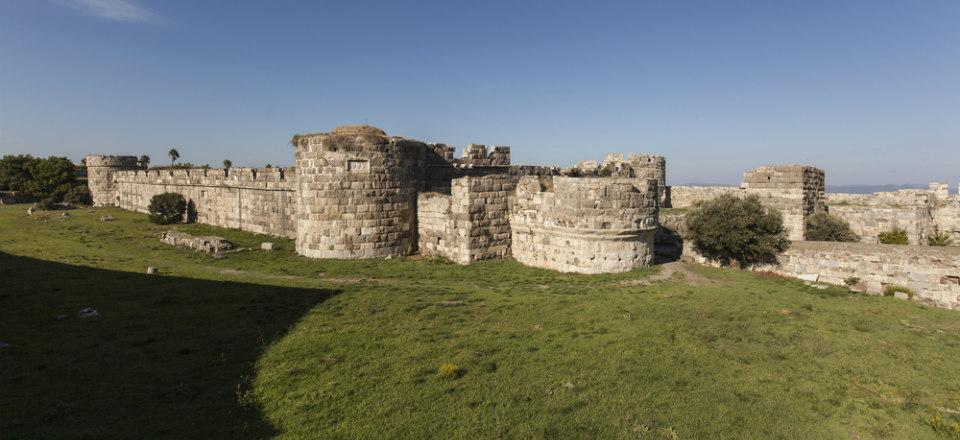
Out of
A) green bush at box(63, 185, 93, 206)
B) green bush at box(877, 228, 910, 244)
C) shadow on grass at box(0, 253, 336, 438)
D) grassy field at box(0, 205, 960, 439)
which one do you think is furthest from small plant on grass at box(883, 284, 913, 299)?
green bush at box(63, 185, 93, 206)

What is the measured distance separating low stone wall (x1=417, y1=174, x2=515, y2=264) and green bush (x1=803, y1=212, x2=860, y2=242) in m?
12.6

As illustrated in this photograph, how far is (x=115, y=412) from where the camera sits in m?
6.28

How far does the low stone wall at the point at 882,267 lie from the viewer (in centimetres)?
1312

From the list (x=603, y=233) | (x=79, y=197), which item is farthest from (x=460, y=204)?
(x=79, y=197)

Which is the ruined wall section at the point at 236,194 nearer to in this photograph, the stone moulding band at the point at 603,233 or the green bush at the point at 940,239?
the stone moulding band at the point at 603,233

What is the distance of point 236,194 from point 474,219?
52.0ft

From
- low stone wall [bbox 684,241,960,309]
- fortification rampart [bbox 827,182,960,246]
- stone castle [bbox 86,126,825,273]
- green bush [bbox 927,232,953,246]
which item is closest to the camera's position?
low stone wall [bbox 684,241,960,309]

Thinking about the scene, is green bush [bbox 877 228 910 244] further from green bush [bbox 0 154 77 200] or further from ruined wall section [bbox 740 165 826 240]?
green bush [bbox 0 154 77 200]

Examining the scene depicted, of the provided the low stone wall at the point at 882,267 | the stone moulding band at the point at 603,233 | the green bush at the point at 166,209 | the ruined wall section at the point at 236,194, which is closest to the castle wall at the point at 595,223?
the stone moulding band at the point at 603,233

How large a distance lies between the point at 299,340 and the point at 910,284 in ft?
51.9

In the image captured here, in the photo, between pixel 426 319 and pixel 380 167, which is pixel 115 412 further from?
pixel 380 167

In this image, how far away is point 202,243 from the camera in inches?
783

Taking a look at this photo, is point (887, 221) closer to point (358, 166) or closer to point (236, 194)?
point (358, 166)

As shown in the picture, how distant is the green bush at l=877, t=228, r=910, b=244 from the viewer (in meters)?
20.1
